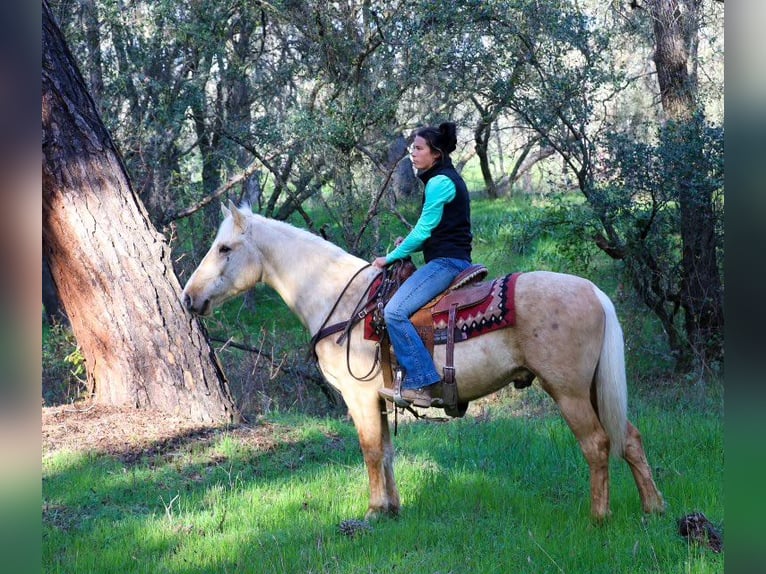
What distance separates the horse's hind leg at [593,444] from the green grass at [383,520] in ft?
0.60

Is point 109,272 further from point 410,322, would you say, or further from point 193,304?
point 410,322

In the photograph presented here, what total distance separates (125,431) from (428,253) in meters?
4.11

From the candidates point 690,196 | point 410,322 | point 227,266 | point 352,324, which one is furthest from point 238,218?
point 690,196

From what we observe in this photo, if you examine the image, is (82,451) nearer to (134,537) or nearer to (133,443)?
(133,443)

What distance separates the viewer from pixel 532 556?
16.3 feet

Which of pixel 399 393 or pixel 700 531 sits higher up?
pixel 399 393

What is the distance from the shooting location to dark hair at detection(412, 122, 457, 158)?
5.77 metres

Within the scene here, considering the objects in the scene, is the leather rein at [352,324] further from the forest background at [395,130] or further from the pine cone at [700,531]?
the pine cone at [700,531]

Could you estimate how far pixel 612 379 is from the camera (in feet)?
18.4

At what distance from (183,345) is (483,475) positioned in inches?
146

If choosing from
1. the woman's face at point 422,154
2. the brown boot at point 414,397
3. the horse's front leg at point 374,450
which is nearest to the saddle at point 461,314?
the brown boot at point 414,397
